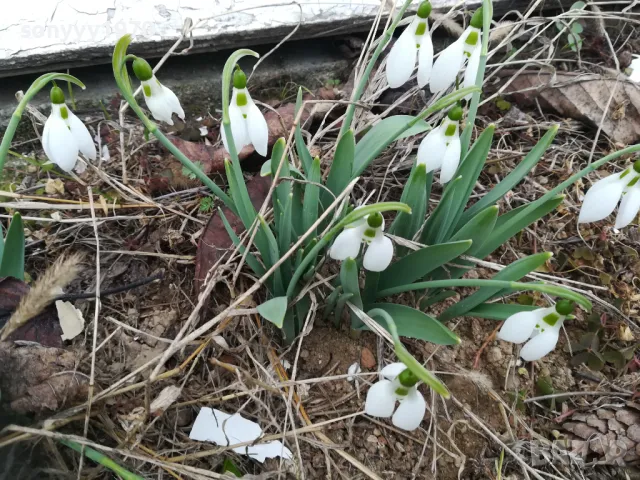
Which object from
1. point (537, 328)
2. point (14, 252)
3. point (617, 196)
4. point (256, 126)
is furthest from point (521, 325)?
point (14, 252)

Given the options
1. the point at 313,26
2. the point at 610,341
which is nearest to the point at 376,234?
the point at 610,341

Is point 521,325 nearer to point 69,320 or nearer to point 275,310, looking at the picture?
point 275,310

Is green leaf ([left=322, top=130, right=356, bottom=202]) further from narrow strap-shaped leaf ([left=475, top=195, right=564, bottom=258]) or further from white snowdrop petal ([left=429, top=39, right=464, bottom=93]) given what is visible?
narrow strap-shaped leaf ([left=475, top=195, right=564, bottom=258])

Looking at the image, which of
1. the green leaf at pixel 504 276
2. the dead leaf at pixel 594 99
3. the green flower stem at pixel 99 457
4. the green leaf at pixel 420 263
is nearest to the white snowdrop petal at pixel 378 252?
the green leaf at pixel 420 263

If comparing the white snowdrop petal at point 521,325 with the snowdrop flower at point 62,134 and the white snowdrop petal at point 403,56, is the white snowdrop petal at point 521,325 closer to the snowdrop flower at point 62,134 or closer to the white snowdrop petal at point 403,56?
the white snowdrop petal at point 403,56

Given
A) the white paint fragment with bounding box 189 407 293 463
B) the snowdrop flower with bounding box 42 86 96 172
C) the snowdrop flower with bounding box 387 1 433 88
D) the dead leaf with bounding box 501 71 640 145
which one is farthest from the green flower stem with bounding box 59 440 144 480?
the dead leaf with bounding box 501 71 640 145

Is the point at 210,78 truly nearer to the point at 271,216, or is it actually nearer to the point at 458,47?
the point at 271,216

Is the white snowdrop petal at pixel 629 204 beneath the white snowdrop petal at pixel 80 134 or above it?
beneath
